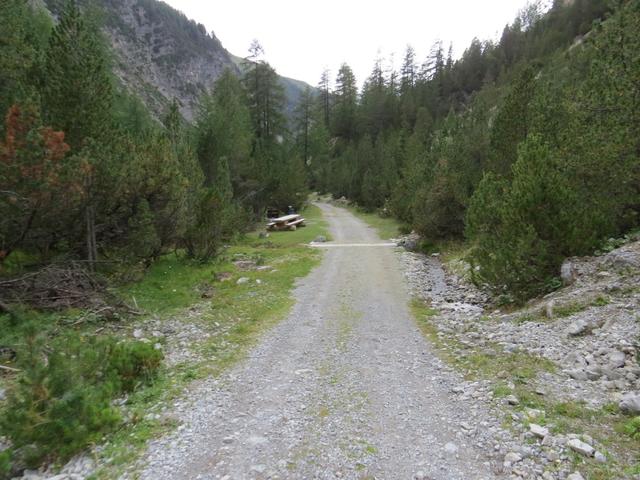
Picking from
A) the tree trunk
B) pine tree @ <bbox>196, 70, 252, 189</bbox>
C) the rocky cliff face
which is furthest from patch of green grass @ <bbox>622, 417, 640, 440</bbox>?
the rocky cliff face

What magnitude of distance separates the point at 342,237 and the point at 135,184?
15411 mm

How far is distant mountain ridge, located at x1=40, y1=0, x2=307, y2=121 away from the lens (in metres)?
89.8

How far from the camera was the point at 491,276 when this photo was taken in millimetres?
9867

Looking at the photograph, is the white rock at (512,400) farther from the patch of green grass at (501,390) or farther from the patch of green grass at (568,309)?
the patch of green grass at (568,309)

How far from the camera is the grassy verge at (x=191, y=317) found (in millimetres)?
4988

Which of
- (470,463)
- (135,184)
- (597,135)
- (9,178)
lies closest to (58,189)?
(9,178)

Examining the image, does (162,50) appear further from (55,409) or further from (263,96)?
(55,409)

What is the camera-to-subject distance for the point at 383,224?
32.5m

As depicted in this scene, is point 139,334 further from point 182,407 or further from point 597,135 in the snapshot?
point 597,135

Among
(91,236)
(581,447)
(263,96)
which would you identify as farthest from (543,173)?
(263,96)

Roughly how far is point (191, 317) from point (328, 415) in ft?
20.0

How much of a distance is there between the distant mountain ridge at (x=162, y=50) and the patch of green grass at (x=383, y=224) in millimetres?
53955

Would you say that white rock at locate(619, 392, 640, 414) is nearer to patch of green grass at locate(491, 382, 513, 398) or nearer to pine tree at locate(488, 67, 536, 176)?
patch of green grass at locate(491, 382, 513, 398)

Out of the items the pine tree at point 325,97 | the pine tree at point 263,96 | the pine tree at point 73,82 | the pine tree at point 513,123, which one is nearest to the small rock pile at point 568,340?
the pine tree at point 513,123
